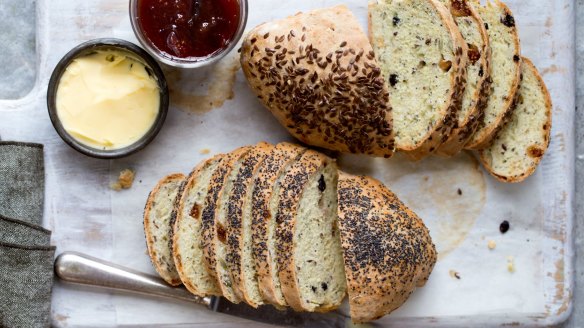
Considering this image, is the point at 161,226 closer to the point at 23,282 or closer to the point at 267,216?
the point at 267,216

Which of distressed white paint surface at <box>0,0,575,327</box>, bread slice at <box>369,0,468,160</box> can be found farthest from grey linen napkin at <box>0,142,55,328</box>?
bread slice at <box>369,0,468,160</box>

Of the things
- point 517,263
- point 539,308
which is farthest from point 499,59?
point 539,308

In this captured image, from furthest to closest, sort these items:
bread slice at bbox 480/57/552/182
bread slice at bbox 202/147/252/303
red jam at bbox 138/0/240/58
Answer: bread slice at bbox 480/57/552/182 → bread slice at bbox 202/147/252/303 → red jam at bbox 138/0/240/58

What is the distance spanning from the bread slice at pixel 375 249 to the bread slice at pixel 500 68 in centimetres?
64

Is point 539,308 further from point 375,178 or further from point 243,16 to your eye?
point 243,16

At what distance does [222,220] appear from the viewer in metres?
4.25

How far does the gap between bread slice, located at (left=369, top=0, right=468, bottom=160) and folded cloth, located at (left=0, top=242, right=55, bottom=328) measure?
81.9 inches

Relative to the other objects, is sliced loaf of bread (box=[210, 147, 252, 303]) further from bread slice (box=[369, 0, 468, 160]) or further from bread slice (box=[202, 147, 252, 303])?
bread slice (box=[369, 0, 468, 160])

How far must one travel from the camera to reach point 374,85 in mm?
4156

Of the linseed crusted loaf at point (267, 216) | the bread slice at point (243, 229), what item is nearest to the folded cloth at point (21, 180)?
the bread slice at point (243, 229)

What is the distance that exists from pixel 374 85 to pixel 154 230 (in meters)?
1.46

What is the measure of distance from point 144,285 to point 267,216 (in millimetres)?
868

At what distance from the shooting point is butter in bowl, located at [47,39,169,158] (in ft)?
14.1

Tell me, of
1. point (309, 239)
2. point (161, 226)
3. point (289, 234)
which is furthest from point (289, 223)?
point (161, 226)
